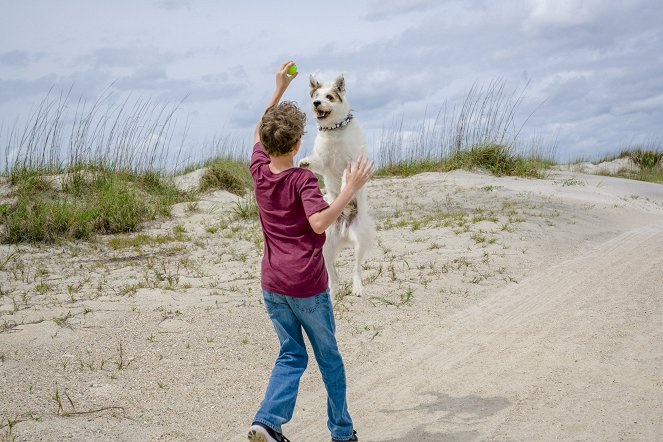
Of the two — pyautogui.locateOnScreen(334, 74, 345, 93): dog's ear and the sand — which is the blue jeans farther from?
pyautogui.locateOnScreen(334, 74, 345, 93): dog's ear

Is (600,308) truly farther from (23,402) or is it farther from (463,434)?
(23,402)

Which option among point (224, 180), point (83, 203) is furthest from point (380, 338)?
point (224, 180)

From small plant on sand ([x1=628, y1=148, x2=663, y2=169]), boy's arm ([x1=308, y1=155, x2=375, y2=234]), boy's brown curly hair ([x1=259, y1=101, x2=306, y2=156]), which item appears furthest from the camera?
small plant on sand ([x1=628, y1=148, x2=663, y2=169])

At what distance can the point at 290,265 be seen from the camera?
3.18 metres

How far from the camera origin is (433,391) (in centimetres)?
452

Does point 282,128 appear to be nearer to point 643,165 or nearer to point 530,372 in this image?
point 530,372

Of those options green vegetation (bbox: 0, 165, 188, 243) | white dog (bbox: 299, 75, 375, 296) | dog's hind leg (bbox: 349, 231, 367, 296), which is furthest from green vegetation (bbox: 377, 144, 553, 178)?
white dog (bbox: 299, 75, 375, 296)

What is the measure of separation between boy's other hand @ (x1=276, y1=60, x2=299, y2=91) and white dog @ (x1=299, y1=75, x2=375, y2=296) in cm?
212

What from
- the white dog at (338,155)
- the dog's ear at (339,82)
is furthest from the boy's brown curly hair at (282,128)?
the dog's ear at (339,82)

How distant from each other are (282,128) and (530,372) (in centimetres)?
278

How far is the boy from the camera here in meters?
3.16

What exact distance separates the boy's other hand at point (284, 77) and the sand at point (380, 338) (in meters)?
2.10

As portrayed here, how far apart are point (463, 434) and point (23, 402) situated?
285 cm

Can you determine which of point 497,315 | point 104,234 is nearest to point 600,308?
point 497,315
